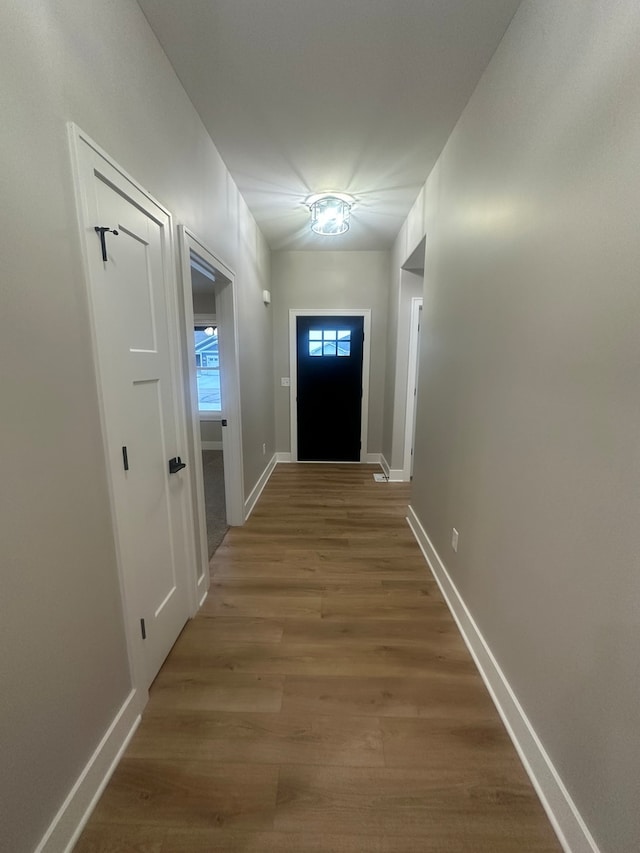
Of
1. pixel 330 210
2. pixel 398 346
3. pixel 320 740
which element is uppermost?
pixel 330 210

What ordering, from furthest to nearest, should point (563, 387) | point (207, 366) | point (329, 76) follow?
1. point (207, 366)
2. point (329, 76)
3. point (563, 387)

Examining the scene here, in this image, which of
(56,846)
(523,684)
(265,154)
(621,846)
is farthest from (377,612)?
(265,154)

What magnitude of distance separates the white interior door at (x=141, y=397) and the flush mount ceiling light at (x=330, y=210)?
5.74 ft

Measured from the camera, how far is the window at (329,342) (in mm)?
4320

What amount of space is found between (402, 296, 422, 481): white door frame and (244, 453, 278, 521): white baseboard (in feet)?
5.37

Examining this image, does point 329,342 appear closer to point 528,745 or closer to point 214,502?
point 214,502

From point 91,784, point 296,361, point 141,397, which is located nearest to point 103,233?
point 141,397

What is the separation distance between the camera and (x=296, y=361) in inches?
172

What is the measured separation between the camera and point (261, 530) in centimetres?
281

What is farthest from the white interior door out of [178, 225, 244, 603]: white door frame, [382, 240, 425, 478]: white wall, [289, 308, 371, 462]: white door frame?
[289, 308, 371, 462]: white door frame

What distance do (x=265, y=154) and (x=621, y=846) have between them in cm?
335

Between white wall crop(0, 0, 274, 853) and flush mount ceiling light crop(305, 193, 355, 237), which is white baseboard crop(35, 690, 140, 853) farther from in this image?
flush mount ceiling light crop(305, 193, 355, 237)

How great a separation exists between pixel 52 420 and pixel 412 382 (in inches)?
134

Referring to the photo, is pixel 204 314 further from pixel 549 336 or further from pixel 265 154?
pixel 549 336
